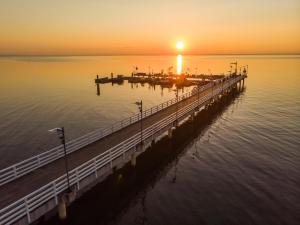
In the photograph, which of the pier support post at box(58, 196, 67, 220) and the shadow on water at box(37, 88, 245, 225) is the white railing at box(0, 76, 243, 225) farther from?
the shadow on water at box(37, 88, 245, 225)

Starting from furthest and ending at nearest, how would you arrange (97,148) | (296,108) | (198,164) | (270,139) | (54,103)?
1. (54,103)
2. (296,108)
3. (270,139)
4. (198,164)
5. (97,148)

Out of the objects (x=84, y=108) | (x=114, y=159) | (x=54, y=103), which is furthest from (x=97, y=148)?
(x=54, y=103)

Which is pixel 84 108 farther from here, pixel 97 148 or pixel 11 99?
pixel 97 148

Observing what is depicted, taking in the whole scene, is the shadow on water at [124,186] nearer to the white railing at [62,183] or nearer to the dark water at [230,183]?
the dark water at [230,183]

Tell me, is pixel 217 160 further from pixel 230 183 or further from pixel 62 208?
pixel 62 208

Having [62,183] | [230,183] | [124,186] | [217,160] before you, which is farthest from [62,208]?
[217,160]

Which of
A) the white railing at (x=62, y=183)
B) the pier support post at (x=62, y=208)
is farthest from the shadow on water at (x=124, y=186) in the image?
the white railing at (x=62, y=183)

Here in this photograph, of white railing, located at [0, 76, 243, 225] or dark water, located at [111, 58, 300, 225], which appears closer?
white railing, located at [0, 76, 243, 225]

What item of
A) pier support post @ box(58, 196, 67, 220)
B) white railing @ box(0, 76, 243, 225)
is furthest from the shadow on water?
white railing @ box(0, 76, 243, 225)
